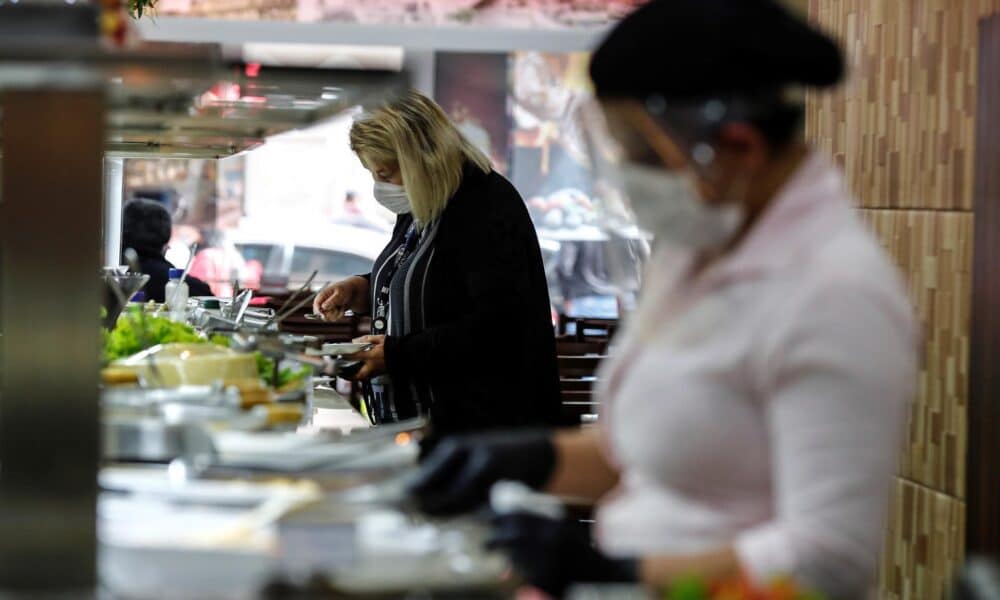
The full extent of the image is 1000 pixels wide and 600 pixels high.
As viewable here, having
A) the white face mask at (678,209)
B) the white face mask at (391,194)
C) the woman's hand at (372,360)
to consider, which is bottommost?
the woman's hand at (372,360)

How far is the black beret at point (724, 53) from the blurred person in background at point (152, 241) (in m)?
5.79

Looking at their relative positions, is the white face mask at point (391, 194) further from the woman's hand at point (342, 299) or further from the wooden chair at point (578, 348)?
the wooden chair at point (578, 348)

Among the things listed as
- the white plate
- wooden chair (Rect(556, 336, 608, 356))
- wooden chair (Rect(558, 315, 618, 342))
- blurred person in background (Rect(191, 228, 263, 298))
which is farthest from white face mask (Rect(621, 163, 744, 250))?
blurred person in background (Rect(191, 228, 263, 298))

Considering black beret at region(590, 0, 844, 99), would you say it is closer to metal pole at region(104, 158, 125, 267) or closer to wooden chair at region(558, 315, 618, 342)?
metal pole at region(104, 158, 125, 267)

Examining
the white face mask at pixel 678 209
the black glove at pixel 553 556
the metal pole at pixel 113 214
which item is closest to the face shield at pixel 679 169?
the white face mask at pixel 678 209

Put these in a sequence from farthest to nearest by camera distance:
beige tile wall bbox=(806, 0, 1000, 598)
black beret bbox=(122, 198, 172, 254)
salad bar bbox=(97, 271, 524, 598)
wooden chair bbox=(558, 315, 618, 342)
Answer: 1. wooden chair bbox=(558, 315, 618, 342)
2. black beret bbox=(122, 198, 172, 254)
3. beige tile wall bbox=(806, 0, 1000, 598)
4. salad bar bbox=(97, 271, 524, 598)

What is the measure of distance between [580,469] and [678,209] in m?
0.56

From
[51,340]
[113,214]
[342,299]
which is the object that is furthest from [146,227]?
[51,340]

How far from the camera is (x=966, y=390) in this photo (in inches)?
142

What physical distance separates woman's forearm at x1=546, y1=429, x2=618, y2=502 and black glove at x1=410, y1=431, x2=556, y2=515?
4cm

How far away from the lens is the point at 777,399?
1.81 metres

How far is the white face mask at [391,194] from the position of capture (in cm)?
471

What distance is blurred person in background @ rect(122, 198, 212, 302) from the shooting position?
751 centimetres

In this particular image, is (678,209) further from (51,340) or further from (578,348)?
(578,348)
